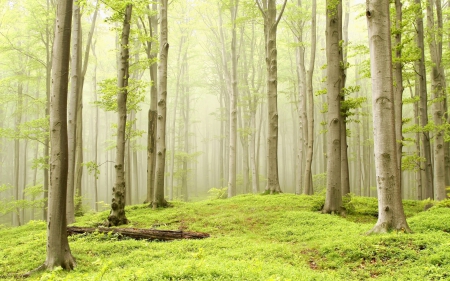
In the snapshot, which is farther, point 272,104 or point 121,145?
point 272,104

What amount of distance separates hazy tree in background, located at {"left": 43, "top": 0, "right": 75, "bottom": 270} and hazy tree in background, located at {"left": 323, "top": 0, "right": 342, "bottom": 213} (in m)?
6.89

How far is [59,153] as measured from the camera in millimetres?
5238

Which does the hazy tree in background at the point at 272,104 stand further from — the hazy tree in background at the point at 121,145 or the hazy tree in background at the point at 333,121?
the hazy tree in background at the point at 121,145

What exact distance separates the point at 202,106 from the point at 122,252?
51153mm

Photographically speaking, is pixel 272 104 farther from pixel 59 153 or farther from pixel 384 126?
pixel 59 153

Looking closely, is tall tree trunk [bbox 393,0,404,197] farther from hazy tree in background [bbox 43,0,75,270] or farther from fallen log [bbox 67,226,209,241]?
hazy tree in background [bbox 43,0,75,270]

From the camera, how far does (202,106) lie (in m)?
56.5

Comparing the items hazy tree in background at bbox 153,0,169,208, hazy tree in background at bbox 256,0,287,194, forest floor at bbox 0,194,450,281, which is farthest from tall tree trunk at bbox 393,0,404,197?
hazy tree in background at bbox 153,0,169,208

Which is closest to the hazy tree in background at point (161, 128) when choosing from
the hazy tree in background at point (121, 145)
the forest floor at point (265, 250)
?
the forest floor at point (265, 250)

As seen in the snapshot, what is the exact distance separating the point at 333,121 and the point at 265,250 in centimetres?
485

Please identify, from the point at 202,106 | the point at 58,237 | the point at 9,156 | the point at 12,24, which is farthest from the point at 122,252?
the point at 202,106

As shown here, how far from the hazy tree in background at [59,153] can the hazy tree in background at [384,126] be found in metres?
5.73

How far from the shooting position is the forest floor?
404 cm

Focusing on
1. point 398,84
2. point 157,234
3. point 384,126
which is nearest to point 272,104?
point 398,84
